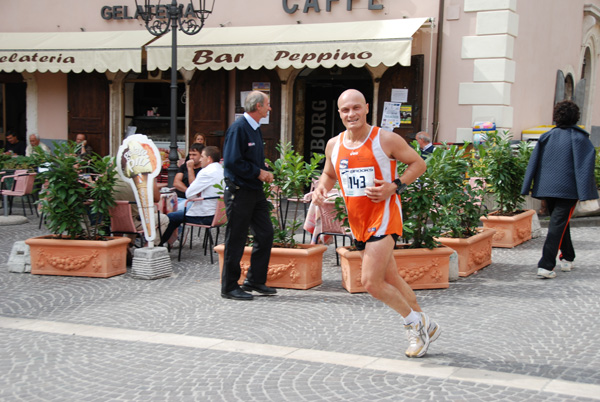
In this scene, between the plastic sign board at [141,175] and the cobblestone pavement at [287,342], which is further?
the plastic sign board at [141,175]

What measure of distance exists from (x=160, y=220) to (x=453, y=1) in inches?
289

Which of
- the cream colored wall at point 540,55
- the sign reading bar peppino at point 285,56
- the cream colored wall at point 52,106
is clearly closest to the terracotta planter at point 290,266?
the sign reading bar peppino at point 285,56

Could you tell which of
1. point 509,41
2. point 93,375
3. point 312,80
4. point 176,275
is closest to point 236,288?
point 176,275

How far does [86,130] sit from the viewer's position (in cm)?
1606

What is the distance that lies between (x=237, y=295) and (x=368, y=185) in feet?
7.32

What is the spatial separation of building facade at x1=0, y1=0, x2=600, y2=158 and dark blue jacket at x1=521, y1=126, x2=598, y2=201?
502 centimetres

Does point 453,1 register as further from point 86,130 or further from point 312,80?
point 86,130

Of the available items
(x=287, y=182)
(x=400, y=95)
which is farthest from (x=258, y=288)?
(x=400, y=95)

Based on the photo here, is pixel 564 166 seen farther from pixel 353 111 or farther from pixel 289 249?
pixel 353 111

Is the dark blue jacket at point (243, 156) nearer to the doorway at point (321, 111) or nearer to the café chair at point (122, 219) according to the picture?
the café chair at point (122, 219)

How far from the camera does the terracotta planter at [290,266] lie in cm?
691

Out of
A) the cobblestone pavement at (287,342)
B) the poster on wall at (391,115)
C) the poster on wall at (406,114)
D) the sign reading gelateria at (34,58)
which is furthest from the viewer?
the sign reading gelateria at (34,58)

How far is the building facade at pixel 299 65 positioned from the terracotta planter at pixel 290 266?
6.12m

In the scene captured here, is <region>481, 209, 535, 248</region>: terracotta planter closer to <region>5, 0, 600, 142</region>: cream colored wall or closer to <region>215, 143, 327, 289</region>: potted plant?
<region>215, 143, 327, 289</region>: potted plant
